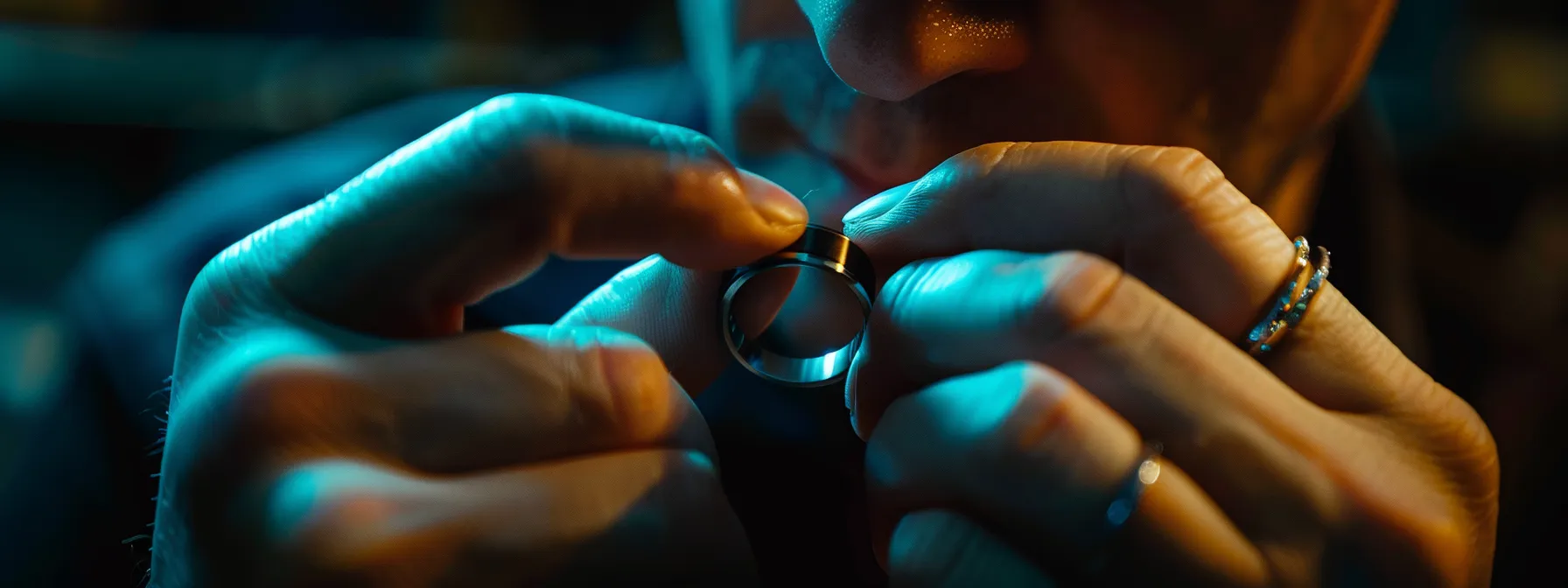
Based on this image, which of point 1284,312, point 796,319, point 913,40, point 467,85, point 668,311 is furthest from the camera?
point 467,85

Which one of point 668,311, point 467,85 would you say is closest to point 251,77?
point 467,85

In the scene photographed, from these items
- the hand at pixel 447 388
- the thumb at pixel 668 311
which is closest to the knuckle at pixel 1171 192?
the hand at pixel 447 388

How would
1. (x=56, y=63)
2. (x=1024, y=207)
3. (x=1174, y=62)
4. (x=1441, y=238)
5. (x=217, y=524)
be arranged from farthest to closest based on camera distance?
(x=56, y=63) → (x=1441, y=238) → (x=1174, y=62) → (x=1024, y=207) → (x=217, y=524)

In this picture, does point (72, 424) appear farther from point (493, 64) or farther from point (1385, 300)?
point (1385, 300)

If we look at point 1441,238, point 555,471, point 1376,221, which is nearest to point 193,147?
point 555,471

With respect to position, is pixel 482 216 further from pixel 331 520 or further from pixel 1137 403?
pixel 1137 403

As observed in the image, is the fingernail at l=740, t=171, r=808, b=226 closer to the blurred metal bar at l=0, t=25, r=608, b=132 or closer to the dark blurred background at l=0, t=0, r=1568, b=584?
the dark blurred background at l=0, t=0, r=1568, b=584
